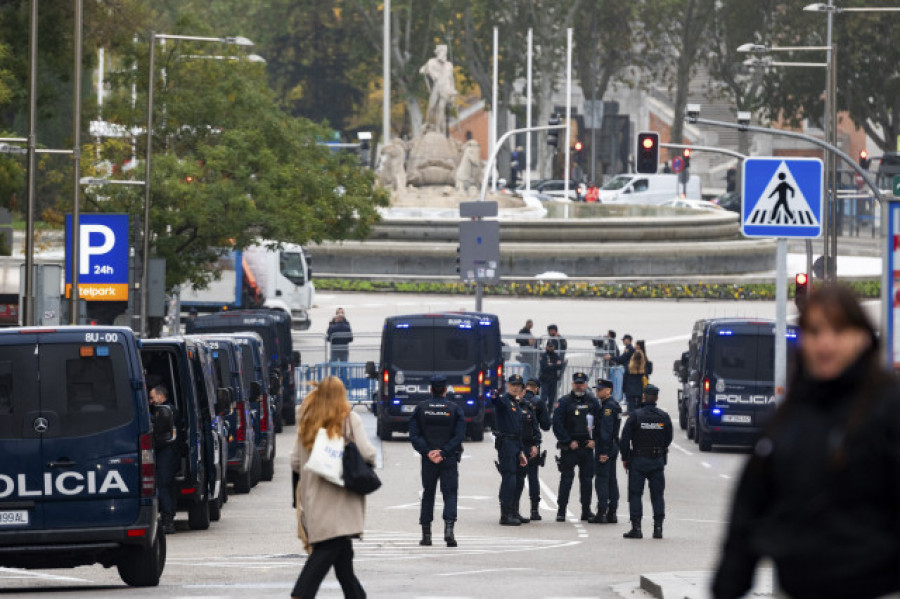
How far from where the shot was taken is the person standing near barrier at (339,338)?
134 feet

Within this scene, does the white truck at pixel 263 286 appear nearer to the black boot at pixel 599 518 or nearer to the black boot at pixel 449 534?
the black boot at pixel 599 518

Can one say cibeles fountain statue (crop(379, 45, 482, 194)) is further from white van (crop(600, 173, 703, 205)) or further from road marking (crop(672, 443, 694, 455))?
road marking (crop(672, 443, 694, 455))

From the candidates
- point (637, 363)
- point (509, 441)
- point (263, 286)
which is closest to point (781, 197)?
point (509, 441)

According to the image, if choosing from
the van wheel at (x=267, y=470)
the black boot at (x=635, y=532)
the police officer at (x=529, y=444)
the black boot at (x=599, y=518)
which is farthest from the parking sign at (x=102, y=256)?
the black boot at (x=635, y=532)

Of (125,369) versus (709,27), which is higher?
(709,27)

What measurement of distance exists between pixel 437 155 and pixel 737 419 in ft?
139

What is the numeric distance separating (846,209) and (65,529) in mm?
86412

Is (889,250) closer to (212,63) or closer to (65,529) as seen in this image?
(65,529)

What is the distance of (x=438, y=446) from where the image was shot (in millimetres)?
18625

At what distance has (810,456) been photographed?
215 inches

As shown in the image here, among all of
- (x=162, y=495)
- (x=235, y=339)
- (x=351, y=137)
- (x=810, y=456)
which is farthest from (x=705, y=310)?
(x=351, y=137)

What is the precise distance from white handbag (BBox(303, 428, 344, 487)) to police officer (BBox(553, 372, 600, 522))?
35.0 ft

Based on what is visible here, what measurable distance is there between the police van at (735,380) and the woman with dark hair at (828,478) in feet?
84.1

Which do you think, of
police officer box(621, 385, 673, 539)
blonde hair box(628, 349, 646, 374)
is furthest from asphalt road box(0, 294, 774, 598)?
blonde hair box(628, 349, 646, 374)
